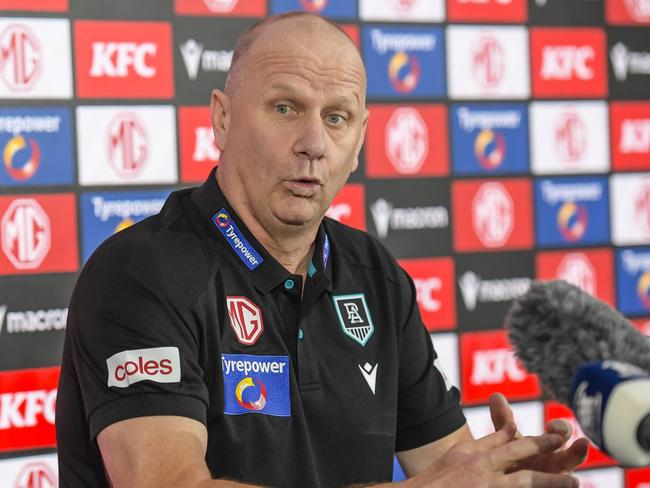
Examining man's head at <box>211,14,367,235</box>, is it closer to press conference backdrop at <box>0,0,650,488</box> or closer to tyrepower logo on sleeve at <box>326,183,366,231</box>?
press conference backdrop at <box>0,0,650,488</box>

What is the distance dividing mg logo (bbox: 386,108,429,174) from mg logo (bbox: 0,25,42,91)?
3.09 feet

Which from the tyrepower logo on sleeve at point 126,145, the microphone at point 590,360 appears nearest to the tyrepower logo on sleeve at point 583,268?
the tyrepower logo on sleeve at point 126,145

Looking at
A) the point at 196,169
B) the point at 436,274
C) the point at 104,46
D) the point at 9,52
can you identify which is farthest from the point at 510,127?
the point at 9,52

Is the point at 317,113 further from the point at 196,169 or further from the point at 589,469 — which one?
the point at 589,469

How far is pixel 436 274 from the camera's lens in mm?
2643

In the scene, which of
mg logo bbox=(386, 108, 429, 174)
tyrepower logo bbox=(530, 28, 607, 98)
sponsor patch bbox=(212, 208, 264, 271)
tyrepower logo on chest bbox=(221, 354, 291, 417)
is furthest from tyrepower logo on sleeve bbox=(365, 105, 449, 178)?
tyrepower logo on chest bbox=(221, 354, 291, 417)

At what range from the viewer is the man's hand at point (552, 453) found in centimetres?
103

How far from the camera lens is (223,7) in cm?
241

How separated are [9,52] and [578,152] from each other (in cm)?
162

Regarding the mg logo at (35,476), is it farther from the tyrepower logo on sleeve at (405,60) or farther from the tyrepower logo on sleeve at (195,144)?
the tyrepower logo on sleeve at (405,60)

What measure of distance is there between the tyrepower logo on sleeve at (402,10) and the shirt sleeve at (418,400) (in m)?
1.26

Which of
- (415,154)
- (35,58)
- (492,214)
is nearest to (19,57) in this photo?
(35,58)

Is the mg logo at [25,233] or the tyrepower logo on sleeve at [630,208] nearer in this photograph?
the mg logo at [25,233]

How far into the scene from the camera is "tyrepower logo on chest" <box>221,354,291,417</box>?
124 cm
